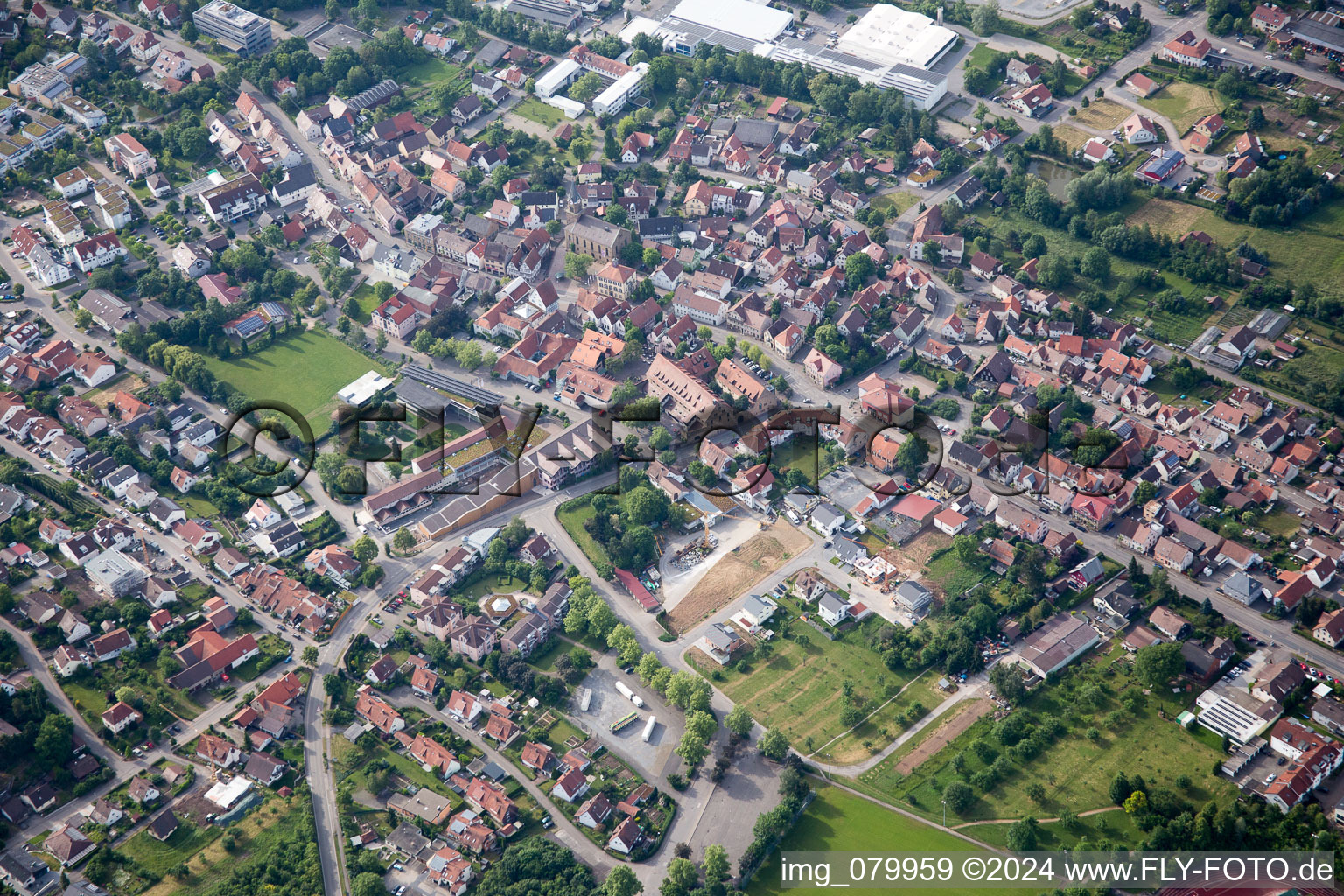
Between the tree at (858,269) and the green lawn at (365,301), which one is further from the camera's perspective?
the tree at (858,269)

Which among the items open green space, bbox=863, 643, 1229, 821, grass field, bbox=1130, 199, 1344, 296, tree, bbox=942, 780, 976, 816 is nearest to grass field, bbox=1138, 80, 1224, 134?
grass field, bbox=1130, 199, 1344, 296

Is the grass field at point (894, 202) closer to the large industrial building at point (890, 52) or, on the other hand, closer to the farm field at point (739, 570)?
the large industrial building at point (890, 52)

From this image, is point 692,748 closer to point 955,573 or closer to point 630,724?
point 630,724

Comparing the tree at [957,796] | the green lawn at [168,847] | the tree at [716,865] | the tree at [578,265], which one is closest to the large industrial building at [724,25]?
the tree at [578,265]

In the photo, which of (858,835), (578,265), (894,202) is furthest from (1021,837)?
(894,202)

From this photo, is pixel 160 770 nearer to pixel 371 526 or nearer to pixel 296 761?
pixel 296 761

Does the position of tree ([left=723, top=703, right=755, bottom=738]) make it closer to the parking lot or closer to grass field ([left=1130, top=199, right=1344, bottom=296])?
the parking lot

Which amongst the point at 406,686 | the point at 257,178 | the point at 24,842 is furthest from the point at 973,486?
the point at 257,178
